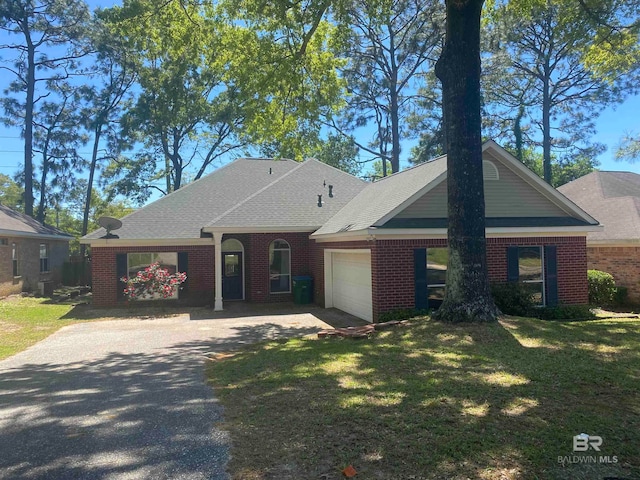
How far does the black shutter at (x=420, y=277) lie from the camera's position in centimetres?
1223

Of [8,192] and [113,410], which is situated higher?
[8,192]

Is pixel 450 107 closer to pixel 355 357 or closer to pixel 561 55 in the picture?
pixel 355 357

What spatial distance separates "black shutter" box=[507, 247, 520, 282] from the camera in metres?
13.1

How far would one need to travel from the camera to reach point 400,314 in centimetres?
1189

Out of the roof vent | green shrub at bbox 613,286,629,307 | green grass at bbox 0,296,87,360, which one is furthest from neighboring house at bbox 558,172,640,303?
green grass at bbox 0,296,87,360

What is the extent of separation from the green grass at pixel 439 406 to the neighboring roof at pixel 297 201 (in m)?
8.76

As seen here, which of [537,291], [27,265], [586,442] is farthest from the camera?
[27,265]

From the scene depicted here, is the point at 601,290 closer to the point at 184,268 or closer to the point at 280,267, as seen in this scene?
the point at 280,267

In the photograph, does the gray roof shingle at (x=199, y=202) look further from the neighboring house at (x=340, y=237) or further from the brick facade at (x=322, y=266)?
the brick facade at (x=322, y=266)

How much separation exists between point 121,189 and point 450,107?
102ft

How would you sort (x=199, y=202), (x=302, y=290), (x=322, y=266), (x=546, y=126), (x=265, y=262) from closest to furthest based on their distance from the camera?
(x=322, y=266), (x=302, y=290), (x=265, y=262), (x=199, y=202), (x=546, y=126)

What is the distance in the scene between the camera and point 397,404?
16.7 feet

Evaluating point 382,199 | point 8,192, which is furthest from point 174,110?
point 8,192

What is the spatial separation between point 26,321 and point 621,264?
→ 785 inches
